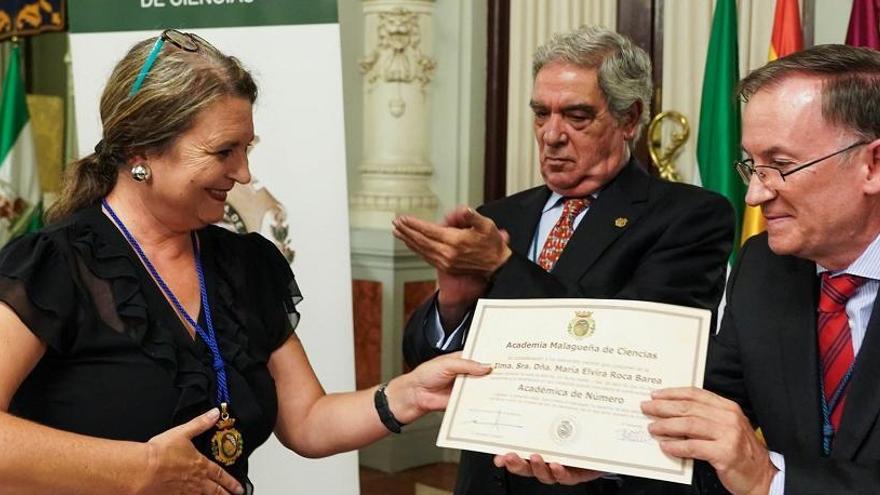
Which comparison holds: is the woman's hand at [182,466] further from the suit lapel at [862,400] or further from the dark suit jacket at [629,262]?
the suit lapel at [862,400]

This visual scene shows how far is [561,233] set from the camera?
109 inches

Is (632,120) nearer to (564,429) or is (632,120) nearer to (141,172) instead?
(564,429)

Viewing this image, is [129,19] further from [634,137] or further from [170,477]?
[170,477]

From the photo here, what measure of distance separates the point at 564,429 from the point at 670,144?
122 inches

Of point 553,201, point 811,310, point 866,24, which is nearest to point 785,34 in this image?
point 866,24

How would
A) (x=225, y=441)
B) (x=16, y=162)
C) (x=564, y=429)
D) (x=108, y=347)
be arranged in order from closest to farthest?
(x=564, y=429)
(x=108, y=347)
(x=225, y=441)
(x=16, y=162)

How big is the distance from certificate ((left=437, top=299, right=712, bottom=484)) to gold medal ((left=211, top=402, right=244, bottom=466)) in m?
0.44

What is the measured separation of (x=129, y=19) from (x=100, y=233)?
185 centimetres

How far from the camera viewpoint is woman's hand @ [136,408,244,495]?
6.60 feet

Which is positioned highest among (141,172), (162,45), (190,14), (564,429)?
(190,14)

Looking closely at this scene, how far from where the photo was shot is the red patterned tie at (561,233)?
2748mm

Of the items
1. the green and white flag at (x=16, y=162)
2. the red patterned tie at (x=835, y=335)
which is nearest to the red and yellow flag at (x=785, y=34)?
the red patterned tie at (x=835, y=335)

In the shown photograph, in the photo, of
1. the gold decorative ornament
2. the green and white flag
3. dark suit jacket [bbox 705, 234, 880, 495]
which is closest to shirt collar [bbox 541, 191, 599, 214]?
dark suit jacket [bbox 705, 234, 880, 495]

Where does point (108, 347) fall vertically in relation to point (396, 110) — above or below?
below
